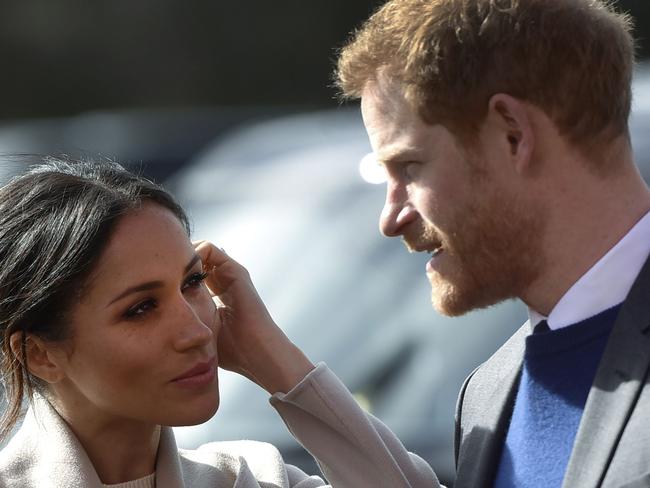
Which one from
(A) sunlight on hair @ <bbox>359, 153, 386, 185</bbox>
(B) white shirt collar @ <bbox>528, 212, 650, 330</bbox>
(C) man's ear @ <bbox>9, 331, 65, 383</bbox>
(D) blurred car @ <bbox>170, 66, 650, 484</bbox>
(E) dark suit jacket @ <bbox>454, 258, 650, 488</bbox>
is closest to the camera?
(E) dark suit jacket @ <bbox>454, 258, 650, 488</bbox>

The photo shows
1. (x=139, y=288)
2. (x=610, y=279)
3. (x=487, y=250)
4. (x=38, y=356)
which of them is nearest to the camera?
(x=610, y=279)

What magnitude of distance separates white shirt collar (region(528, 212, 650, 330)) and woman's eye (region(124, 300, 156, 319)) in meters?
0.92

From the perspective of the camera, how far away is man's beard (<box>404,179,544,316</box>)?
10.8ft

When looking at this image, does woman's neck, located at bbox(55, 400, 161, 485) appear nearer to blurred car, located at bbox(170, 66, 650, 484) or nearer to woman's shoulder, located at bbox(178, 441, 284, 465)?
woman's shoulder, located at bbox(178, 441, 284, 465)

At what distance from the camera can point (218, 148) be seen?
24.8 ft

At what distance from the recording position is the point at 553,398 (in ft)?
10.6

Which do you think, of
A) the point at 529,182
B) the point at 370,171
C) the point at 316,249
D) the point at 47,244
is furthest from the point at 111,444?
the point at 370,171

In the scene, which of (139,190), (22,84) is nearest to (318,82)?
(22,84)

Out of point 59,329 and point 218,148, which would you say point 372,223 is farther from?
point 59,329

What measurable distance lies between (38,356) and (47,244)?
0.86ft

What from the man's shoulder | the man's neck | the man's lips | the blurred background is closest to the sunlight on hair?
the blurred background

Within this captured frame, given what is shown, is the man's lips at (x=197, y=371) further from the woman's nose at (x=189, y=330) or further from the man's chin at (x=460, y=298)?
the man's chin at (x=460, y=298)

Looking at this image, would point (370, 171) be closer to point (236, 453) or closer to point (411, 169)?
point (236, 453)

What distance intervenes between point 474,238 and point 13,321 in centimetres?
107
